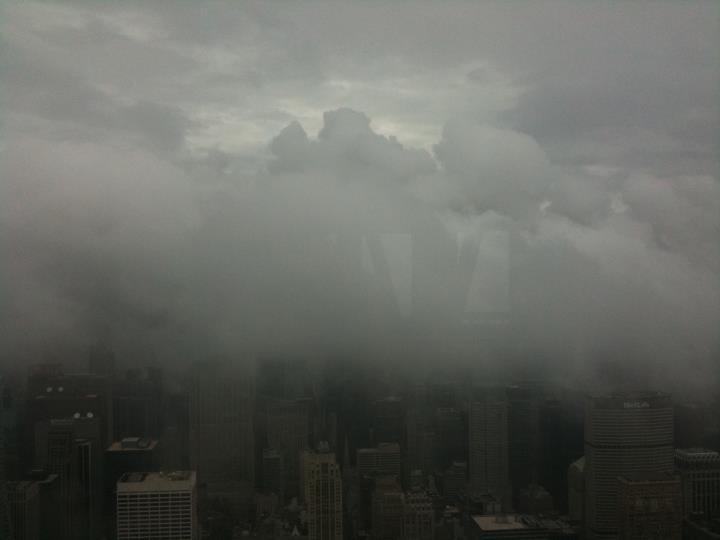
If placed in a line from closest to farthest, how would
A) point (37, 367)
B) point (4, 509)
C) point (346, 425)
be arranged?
point (4, 509) < point (37, 367) < point (346, 425)

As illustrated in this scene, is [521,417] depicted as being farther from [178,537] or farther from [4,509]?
[4,509]

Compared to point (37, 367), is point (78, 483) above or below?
below

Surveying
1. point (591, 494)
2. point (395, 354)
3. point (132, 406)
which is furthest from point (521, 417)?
point (132, 406)

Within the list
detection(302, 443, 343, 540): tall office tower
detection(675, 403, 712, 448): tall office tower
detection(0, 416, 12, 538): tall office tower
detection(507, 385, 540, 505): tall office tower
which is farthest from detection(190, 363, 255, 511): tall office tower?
detection(675, 403, 712, 448): tall office tower

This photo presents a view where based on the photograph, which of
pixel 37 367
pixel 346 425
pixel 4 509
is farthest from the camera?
pixel 346 425

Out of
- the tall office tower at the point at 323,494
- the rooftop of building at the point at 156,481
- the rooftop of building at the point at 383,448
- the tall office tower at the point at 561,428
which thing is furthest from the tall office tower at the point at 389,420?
the rooftop of building at the point at 156,481

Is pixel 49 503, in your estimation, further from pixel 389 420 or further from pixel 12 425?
pixel 389 420

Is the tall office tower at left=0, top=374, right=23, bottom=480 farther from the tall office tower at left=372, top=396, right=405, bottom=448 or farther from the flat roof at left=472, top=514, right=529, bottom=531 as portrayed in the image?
the flat roof at left=472, top=514, right=529, bottom=531
